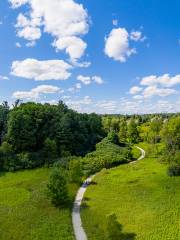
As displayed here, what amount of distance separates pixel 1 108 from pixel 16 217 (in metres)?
56.4

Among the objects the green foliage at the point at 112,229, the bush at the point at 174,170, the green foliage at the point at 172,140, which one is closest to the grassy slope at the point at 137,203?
the green foliage at the point at 112,229

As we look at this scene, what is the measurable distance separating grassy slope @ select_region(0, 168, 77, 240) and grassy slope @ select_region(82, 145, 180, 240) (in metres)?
3.40

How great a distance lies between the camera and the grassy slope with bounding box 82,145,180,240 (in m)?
36.5

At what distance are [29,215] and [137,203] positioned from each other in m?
16.3

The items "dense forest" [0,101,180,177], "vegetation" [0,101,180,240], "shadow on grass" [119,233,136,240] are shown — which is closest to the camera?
"shadow on grass" [119,233,136,240]

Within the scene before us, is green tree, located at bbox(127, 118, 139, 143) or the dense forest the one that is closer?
the dense forest

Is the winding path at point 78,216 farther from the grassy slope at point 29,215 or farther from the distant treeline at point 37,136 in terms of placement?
the distant treeline at point 37,136

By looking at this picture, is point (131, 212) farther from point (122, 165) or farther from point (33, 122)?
point (33, 122)

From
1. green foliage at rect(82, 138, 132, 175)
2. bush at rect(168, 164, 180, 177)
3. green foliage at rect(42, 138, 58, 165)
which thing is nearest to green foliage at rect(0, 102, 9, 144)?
green foliage at rect(42, 138, 58, 165)

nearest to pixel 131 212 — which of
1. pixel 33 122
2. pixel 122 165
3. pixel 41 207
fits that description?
pixel 41 207

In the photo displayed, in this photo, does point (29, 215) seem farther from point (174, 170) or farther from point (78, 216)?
point (174, 170)

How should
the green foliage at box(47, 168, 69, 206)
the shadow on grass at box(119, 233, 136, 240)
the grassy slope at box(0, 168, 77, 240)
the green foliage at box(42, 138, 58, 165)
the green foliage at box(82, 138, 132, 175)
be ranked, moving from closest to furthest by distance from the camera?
the shadow on grass at box(119, 233, 136, 240) < the grassy slope at box(0, 168, 77, 240) < the green foliage at box(47, 168, 69, 206) < the green foliage at box(82, 138, 132, 175) < the green foliage at box(42, 138, 58, 165)

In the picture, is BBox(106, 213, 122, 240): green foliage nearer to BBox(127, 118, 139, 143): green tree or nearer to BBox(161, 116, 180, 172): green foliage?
BBox(161, 116, 180, 172): green foliage

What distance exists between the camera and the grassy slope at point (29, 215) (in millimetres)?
35438
